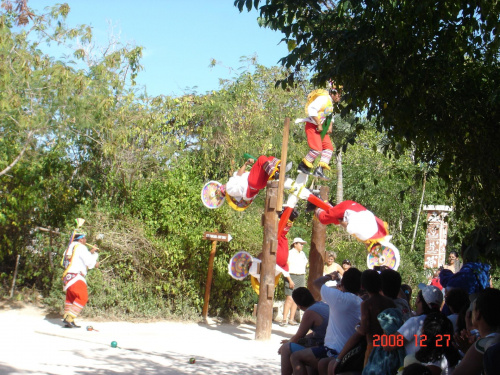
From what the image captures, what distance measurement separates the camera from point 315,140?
8555 mm

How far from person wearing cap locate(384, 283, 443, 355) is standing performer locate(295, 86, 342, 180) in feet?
12.3

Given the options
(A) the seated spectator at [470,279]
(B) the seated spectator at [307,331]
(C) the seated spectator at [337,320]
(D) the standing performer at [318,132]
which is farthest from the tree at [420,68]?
(D) the standing performer at [318,132]

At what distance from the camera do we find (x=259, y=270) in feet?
34.4

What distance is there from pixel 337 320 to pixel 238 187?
4.38m

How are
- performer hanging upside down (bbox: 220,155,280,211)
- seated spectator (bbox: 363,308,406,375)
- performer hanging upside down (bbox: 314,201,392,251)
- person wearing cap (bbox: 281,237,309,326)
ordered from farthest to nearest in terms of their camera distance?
1. person wearing cap (bbox: 281,237,309,326)
2. performer hanging upside down (bbox: 220,155,280,211)
3. performer hanging upside down (bbox: 314,201,392,251)
4. seated spectator (bbox: 363,308,406,375)

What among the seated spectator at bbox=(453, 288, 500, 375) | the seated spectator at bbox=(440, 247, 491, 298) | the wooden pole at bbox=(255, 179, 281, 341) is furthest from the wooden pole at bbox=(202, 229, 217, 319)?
the seated spectator at bbox=(453, 288, 500, 375)

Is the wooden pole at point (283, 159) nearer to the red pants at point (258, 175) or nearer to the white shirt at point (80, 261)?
the red pants at point (258, 175)

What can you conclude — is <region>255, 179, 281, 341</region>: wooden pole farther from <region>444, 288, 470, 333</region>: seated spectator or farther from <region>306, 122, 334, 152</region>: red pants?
<region>444, 288, 470, 333</region>: seated spectator

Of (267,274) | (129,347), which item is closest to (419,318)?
(129,347)

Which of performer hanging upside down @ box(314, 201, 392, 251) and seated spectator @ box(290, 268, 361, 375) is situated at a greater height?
performer hanging upside down @ box(314, 201, 392, 251)

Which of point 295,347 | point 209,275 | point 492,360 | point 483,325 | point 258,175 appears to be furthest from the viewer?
point 209,275

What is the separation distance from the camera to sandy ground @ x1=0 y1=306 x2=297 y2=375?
7.50 m

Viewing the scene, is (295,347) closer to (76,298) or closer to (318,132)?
(318,132)

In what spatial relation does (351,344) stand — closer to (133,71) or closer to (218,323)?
(218,323)
